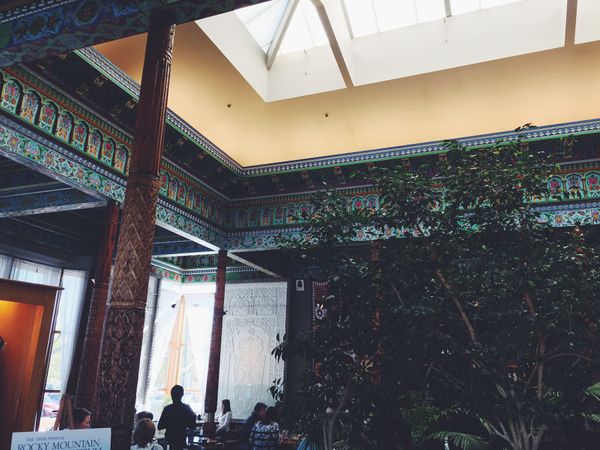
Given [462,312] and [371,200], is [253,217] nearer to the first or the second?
[371,200]

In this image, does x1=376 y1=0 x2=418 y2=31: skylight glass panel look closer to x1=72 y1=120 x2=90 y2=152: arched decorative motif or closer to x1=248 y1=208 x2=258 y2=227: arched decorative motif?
x1=248 y1=208 x2=258 y2=227: arched decorative motif

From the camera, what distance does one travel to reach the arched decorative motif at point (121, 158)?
7.92 meters

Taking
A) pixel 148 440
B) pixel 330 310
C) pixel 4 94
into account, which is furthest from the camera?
pixel 4 94

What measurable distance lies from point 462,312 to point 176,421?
4.48 meters

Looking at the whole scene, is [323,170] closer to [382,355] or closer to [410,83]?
[410,83]

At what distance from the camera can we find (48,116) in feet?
22.1

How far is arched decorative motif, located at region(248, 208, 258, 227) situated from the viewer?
35.4ft

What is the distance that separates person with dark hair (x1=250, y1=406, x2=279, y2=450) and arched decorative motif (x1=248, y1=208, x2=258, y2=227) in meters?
4.27

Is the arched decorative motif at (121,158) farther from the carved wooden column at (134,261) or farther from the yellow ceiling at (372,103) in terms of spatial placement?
the carved wooden column at (134,261)

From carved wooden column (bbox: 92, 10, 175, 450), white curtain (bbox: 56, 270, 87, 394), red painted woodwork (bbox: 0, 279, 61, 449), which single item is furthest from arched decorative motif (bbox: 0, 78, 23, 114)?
white curtain (bbox: 56, 270, 87, 394)

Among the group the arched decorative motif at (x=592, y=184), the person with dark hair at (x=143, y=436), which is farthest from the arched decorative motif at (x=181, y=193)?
the arched decorative motif at (x=592, y=184)

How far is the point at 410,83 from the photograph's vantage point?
978 centimetres

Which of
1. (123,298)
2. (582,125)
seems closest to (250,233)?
(582,125)

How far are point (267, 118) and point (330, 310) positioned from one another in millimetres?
6847
